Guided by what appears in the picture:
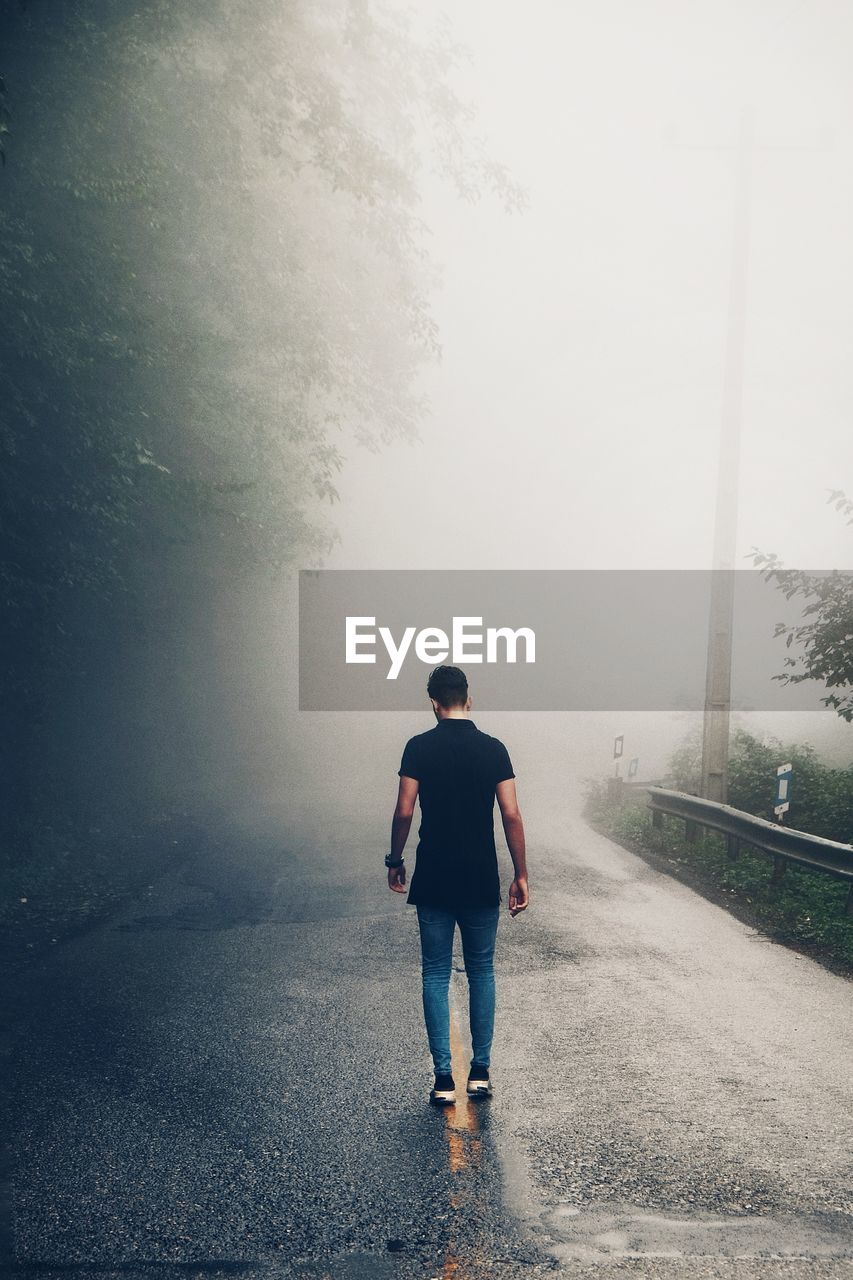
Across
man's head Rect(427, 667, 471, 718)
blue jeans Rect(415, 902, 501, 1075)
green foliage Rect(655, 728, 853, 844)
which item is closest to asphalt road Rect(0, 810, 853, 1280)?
blue jeans Rect(415, 902, 501, 1075)

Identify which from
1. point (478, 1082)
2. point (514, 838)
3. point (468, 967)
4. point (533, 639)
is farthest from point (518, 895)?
point (533, 639)

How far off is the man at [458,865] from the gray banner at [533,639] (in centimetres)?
3005

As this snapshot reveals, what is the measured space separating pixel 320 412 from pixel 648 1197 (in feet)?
60.9

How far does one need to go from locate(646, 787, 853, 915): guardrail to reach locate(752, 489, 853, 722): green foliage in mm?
1580

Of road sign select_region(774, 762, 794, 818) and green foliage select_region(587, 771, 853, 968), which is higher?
road sign select_region(774, 762, 794, 818)

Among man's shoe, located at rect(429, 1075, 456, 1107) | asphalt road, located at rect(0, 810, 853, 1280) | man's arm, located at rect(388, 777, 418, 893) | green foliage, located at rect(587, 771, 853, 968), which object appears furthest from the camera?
green foliage, located at rect(587, 771, 853, 968)

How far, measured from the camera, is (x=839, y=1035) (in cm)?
586

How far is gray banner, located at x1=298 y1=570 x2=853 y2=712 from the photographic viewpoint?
42.5m

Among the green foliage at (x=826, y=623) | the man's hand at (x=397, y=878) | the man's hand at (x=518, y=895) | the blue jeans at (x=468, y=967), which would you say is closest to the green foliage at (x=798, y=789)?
the green foliage at (x=826, y=623)

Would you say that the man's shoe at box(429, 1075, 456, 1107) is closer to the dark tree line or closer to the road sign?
the dark tree line

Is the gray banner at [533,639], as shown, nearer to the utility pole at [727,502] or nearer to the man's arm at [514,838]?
the utility pole at [727,502]

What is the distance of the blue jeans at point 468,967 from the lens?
4938 millimetres

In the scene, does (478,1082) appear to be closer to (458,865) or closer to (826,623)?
(458,865)

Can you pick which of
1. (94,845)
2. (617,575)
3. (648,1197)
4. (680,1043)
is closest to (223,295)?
(94,845)
